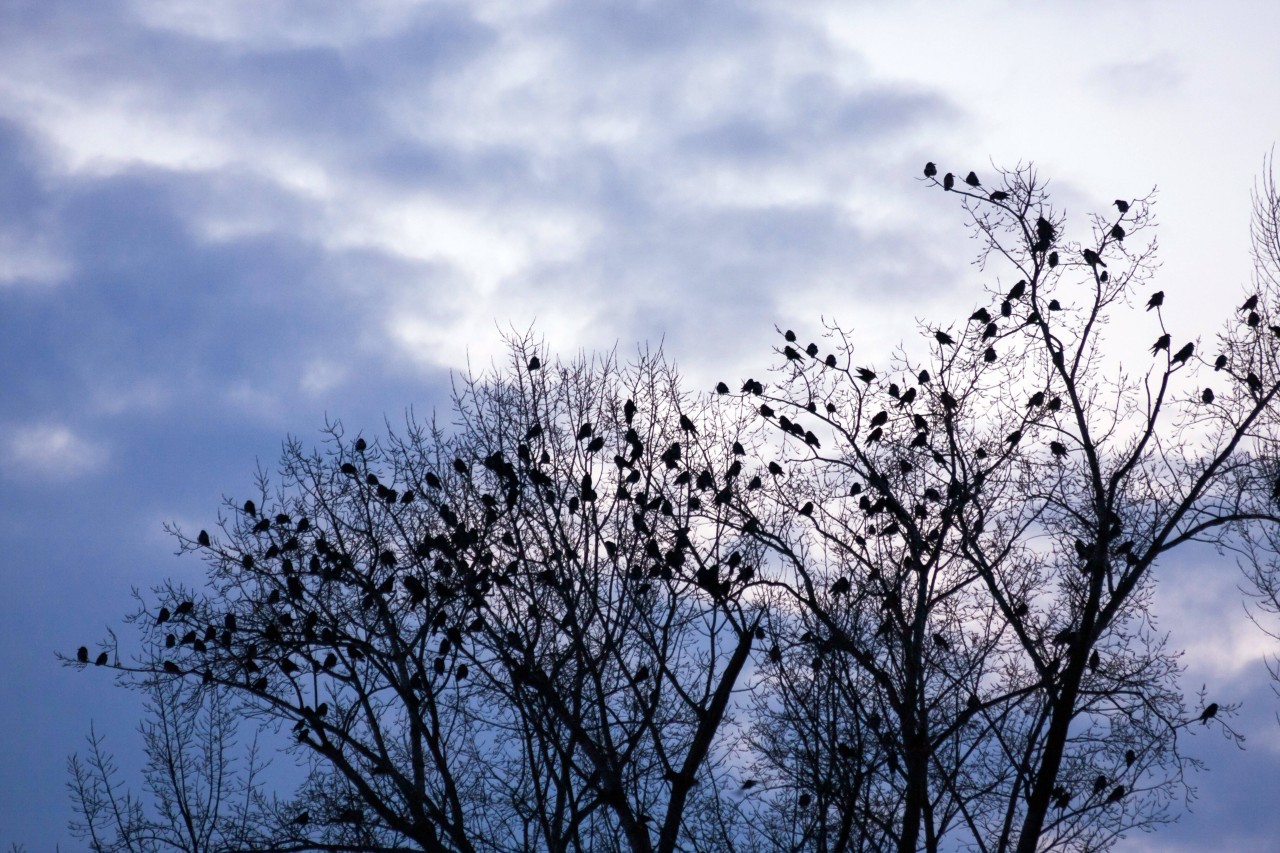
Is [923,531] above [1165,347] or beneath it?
beneath

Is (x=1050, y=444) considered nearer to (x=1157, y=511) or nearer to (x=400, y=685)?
(x=1157, y=511)

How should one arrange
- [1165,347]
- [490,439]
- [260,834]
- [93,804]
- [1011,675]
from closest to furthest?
[1165,347], [490,439], [1011,675], [260,834], [93,804]

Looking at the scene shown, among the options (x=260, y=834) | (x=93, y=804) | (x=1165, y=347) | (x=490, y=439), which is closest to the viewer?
(x=1165, y=347)

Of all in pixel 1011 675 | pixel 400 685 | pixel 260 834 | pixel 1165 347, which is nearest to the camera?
pixel 1165 347

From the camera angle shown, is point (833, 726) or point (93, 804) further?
point (93, 804)

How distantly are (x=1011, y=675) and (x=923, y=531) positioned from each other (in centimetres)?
269

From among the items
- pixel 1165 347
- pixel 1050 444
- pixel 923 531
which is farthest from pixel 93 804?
pixel 1165 347

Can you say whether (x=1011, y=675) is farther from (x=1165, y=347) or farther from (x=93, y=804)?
(x=93, y=804)

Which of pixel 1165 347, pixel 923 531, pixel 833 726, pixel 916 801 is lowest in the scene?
pixel 916 801

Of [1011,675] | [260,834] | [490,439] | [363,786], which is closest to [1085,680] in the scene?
[1011,675]

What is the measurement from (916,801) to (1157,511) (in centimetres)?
379

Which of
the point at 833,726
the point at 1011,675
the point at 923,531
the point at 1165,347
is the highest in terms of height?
the point at 1165,347

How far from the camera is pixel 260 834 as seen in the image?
13875 mm

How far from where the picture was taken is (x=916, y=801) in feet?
35.6
